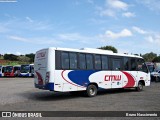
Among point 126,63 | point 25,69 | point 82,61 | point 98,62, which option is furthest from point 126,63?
point 25,69

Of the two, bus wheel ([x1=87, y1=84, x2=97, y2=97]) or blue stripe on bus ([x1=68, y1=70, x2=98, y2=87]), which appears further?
bus wheel ([x1=87, y1=84, x2=97, y2=97])

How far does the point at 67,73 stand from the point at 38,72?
68.4 inches

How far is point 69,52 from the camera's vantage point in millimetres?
16094

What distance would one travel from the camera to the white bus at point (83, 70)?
50.2 feet

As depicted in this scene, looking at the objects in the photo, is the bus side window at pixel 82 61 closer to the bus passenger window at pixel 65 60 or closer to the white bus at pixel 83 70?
the white bus at pixel 83 70

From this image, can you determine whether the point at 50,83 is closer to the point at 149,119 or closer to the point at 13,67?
the point at 149,119

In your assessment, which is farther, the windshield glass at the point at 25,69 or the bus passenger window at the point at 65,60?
the windshield glass at the point at 25,69

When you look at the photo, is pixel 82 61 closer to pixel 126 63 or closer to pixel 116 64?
pixel 116 64

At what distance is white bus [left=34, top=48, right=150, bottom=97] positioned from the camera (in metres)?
15.3

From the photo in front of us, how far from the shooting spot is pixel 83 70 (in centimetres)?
1675

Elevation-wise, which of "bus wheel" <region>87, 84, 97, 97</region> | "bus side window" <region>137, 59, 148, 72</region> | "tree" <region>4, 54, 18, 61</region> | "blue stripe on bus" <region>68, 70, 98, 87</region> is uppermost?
"tree" <region>4, 54, 18, 61</region>

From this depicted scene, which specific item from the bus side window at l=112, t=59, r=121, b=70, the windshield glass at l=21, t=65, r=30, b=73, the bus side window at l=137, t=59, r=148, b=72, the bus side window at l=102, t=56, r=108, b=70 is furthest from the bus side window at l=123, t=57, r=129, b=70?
the windshield glass at l=21, t=65, r=30, b=73

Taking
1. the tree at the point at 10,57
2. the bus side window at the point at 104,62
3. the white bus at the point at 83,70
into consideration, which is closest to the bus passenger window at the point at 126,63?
the white bus at the point at 83,70

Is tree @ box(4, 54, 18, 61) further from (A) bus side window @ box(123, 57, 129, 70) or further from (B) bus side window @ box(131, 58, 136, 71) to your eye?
(A) bus side window @ box(123, 57, 129, 70)
